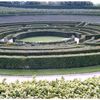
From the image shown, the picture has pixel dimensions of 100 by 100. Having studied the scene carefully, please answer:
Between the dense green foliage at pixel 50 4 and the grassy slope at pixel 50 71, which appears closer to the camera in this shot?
the grassy slope at pixel 50 71

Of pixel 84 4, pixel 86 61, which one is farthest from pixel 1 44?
pixel 84 4

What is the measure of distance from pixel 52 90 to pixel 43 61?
43.6ft

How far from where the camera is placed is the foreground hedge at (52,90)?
12312 millimetres

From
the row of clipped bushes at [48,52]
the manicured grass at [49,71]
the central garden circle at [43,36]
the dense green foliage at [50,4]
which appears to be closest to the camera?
the manicured grass at [49,71]

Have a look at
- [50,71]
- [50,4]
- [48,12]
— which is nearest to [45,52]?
[50,71]

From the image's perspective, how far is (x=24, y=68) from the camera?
26156 mm

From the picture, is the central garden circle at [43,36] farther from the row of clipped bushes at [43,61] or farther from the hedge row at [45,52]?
the row of clipped bushes at [43,61]

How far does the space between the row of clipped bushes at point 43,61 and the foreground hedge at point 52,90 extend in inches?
482

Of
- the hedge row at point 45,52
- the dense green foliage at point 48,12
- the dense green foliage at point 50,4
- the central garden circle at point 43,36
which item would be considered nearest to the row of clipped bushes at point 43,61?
the hedge row at point 45,52

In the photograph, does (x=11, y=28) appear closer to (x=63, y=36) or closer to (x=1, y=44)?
(x=63, y=36)

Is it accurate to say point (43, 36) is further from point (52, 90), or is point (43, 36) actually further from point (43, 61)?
point (52, 90)

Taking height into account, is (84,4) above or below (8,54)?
above

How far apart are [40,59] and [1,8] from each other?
42.9m

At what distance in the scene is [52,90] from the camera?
1269cm
